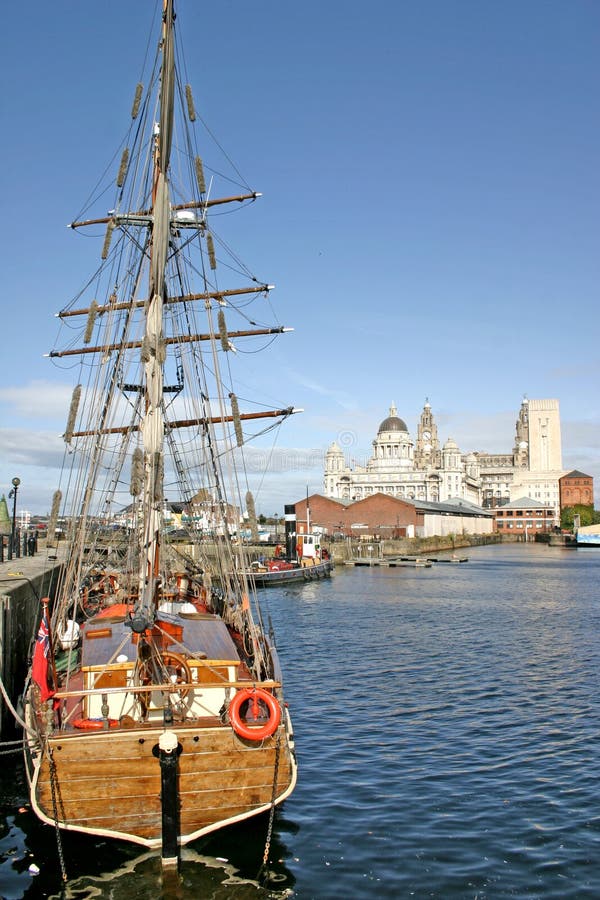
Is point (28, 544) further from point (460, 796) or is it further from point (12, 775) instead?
point (460, 796)

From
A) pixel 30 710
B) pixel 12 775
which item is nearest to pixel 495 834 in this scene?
pixel 30 710

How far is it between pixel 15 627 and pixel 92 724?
9.38 meters

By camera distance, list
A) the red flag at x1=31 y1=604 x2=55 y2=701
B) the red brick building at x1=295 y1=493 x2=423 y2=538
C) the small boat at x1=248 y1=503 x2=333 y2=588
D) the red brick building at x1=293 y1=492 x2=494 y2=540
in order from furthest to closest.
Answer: the red brick building at x1=293 y1=492 x2=494 y2=540 → the red brick building at x1=295 y1=493 x2=423 y2=538 → the small boat at x1=248 y1=503 x2=333 y2=588 → the red flag at x1=31 y1=604 x2=55 y2=701

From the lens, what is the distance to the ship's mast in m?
16.2

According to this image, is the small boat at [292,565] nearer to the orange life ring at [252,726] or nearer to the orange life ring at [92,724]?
the orange life ring at [92,724]

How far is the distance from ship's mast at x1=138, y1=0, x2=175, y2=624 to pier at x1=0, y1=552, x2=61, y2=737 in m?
5.51

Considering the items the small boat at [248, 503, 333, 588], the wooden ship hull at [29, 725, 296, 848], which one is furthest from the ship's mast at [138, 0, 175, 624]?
the small boat at [248, 503, 333, 588]

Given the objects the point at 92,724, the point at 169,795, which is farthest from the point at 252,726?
the point at 92,724

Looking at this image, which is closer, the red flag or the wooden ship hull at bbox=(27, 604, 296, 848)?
the wooden ship hull at bbox=(27, 604, 296, 848)

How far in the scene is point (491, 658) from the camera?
108 ft

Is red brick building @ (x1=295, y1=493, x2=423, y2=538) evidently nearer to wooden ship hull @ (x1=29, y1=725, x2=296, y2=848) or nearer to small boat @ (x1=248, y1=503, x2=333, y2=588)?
small boat @ (x1=248, y1=503, x2=333, y2=588)

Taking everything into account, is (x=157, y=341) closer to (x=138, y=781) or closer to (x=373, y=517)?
(x=138, y=781)

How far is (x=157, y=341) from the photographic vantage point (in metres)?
16.7

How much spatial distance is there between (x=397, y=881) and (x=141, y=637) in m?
5.74
